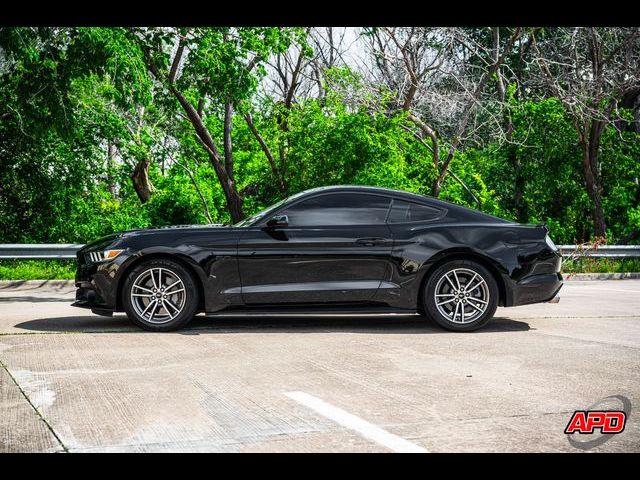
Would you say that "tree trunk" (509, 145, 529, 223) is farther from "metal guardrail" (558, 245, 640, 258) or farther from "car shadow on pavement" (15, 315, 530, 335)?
"car shadow on pavement" (15, 315, 530, 335)

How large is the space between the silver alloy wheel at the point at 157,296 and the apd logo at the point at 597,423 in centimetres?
448

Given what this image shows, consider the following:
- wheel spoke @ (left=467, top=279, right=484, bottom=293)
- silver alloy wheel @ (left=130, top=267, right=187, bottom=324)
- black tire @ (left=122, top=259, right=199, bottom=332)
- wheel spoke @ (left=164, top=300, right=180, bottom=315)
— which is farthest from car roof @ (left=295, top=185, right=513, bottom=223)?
wheel spoke @ (left=164, top=300, right=180, bottom=315)

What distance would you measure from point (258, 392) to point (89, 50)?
403 inches

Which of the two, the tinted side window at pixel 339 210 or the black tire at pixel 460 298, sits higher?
the tinted side window at pixel 339 210

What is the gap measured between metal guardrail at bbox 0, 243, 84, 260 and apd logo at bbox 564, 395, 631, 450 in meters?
12.1

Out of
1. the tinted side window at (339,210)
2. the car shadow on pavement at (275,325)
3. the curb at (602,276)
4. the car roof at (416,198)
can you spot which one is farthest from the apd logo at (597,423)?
the curb at (602,276)

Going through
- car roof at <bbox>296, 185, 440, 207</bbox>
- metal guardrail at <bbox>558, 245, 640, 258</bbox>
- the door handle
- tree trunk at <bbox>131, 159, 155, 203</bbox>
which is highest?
tree trunk at <bbox>131, 159, 155, 203</bbox>

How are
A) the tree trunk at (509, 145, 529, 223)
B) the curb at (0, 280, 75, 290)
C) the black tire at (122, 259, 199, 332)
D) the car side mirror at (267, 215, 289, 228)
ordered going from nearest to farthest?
the black tire at (122, 259, 199, 332), the car side mirror at (267, 215, 289, 228), the curb at (0, 280, 75, 290), the tree trunk at (509, 145, 529, 223)

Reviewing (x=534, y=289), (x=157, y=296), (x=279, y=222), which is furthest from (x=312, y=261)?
(x=534, y=289)

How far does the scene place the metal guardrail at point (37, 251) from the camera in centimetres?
1528

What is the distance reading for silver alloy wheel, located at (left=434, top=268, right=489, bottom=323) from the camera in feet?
27.5

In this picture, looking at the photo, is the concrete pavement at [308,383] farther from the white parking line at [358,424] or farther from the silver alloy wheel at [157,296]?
the silver alloy wheel at [157,296]

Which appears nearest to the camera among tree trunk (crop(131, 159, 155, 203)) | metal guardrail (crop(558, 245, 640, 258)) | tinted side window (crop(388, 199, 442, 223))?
tinted side window (crop(388, 199, 442, 223))
